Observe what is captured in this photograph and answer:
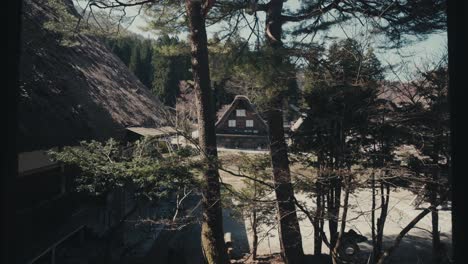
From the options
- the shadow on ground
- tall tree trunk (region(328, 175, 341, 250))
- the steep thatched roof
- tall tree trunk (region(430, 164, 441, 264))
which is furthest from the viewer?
the shadow on ground

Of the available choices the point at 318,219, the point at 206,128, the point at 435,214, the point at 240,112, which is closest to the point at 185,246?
the point at 206,128

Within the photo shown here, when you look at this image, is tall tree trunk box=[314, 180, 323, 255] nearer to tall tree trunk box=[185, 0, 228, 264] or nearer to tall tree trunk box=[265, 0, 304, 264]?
tall tree trunk box=[265, 0, 304, 264]

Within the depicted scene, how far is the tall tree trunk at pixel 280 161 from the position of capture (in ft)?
20.0

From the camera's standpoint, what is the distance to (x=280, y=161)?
6.38m

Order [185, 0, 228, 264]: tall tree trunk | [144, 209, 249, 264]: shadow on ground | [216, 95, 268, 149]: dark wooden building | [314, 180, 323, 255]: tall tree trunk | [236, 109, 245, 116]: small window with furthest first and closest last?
1. [236, 109, 245, 116]: small window
2. [216, 95, 268, 149]: dark wooden building
3. [144, 209, 249, 264]: shadow on ground
4. [185, 0, 228, 264]: tall tree trunk
5. [314, 180, 323, 255]: tall tree trunk

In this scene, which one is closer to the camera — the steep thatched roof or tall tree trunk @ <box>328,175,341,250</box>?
the steep thatched roof

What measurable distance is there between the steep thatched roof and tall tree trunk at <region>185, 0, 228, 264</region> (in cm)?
219

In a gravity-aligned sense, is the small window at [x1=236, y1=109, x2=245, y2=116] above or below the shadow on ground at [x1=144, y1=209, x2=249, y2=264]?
above

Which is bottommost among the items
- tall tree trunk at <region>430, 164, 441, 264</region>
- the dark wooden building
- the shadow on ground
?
A: the shadow on ground

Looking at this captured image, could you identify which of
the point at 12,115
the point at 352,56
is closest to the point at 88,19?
the point at 352,56

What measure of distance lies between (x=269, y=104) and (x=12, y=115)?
5646mm

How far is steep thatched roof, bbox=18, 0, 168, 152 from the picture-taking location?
484 centimetres

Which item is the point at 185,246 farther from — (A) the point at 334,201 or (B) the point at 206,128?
(A) the point at 334,201

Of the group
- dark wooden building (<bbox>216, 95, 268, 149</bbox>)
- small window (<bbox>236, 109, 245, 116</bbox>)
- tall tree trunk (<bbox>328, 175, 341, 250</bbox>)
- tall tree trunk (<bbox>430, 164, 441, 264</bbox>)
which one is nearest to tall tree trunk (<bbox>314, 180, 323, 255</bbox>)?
tall tree trunk (<bbox>328, 175, 341, 250</bbox>)
